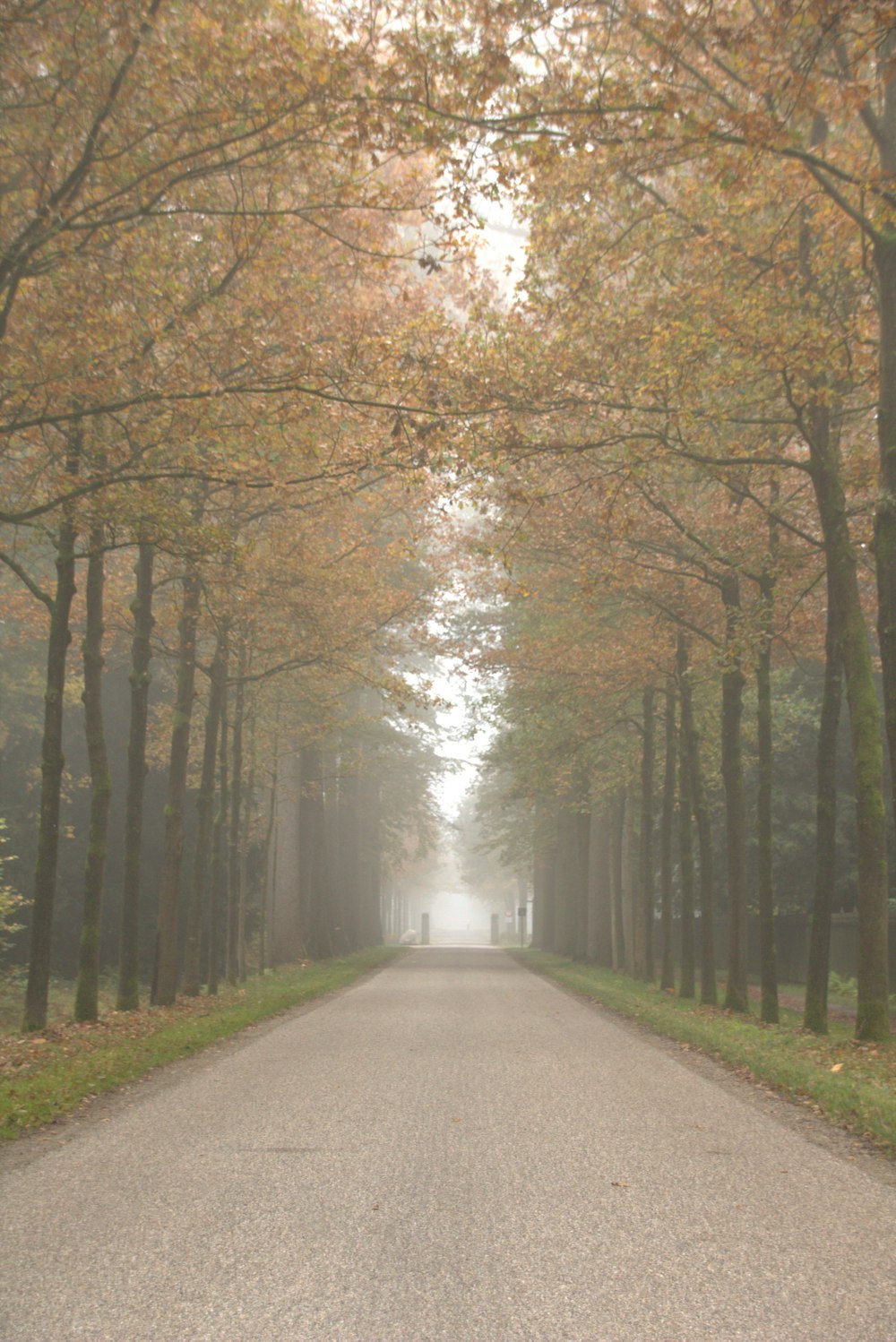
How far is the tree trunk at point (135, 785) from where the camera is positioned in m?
15.5

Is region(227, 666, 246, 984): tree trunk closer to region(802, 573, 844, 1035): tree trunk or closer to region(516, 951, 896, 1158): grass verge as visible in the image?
region(516, 951, 896, 1158): grass verge

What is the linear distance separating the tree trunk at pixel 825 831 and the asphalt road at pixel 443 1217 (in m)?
5.57

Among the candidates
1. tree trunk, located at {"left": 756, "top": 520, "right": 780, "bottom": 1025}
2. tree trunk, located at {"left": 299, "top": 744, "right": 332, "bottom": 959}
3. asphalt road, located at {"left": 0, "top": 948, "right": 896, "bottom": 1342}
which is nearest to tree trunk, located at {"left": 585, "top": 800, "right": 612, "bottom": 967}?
tree trunk, located at {"left": 299, "top": 744, "right": 332, "bottom": 959}

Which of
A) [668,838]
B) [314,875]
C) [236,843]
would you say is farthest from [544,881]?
[236,843]

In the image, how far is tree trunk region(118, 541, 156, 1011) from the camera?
15.5 m

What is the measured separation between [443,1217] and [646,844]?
63.0 ft

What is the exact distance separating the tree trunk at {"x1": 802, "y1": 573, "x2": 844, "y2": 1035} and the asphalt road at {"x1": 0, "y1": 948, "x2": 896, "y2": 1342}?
5.57m

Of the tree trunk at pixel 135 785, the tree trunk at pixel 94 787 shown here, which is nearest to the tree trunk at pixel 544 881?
the tree trunk at pixel 135 785

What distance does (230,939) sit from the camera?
22.8 m

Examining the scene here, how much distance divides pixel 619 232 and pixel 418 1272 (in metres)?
11.6

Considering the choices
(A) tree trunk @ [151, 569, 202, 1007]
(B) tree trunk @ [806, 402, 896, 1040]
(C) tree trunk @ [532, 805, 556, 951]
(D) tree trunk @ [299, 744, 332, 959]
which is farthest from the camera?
(C) tree trunk @ [532, 805, 556, 951]

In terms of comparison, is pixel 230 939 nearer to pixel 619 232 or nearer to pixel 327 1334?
pixel 619 232

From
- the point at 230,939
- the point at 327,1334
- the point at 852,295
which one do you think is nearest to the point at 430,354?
the point at 852,295

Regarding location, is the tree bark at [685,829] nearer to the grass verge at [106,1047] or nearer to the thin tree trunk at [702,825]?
the thin tree trunk at [702,825]
